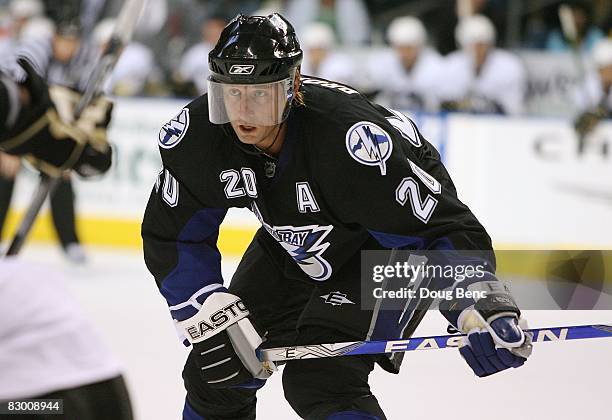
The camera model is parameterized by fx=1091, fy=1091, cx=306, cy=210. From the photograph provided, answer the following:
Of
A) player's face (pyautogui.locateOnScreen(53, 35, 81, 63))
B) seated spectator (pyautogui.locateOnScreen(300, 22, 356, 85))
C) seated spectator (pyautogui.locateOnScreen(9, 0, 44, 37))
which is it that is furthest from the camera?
seated spectator (pyautogui.locateOnScreen(9, 0, 44, 37))

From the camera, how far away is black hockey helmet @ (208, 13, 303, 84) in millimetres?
2129

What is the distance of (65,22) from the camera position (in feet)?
20.5

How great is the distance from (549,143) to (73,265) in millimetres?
Answer: 2463

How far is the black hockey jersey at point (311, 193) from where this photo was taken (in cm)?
211

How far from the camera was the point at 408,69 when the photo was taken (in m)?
6.36

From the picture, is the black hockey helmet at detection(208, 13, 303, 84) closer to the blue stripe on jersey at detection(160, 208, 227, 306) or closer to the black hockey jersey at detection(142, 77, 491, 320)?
the black hockey jersey at detection(142, 77, 491, 320)

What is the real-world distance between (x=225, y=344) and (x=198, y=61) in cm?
480

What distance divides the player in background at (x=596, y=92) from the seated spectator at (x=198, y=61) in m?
2.19

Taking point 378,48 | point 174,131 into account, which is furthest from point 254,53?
point 378,48

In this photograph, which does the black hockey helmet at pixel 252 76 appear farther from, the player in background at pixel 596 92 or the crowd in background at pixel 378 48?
the crowd in background at pixel 378 48

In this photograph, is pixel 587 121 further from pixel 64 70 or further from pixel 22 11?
pixel 22 11

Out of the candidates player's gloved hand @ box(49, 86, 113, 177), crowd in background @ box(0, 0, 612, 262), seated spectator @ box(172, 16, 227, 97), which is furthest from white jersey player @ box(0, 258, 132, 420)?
seated spectator @ box(172, 16, 227, 97)

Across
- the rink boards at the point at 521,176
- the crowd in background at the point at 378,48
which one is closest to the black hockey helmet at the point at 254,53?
the rink boards at the point at 521,176

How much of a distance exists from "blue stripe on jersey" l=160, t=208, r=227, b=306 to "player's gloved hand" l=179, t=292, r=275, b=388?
47 millimetres
